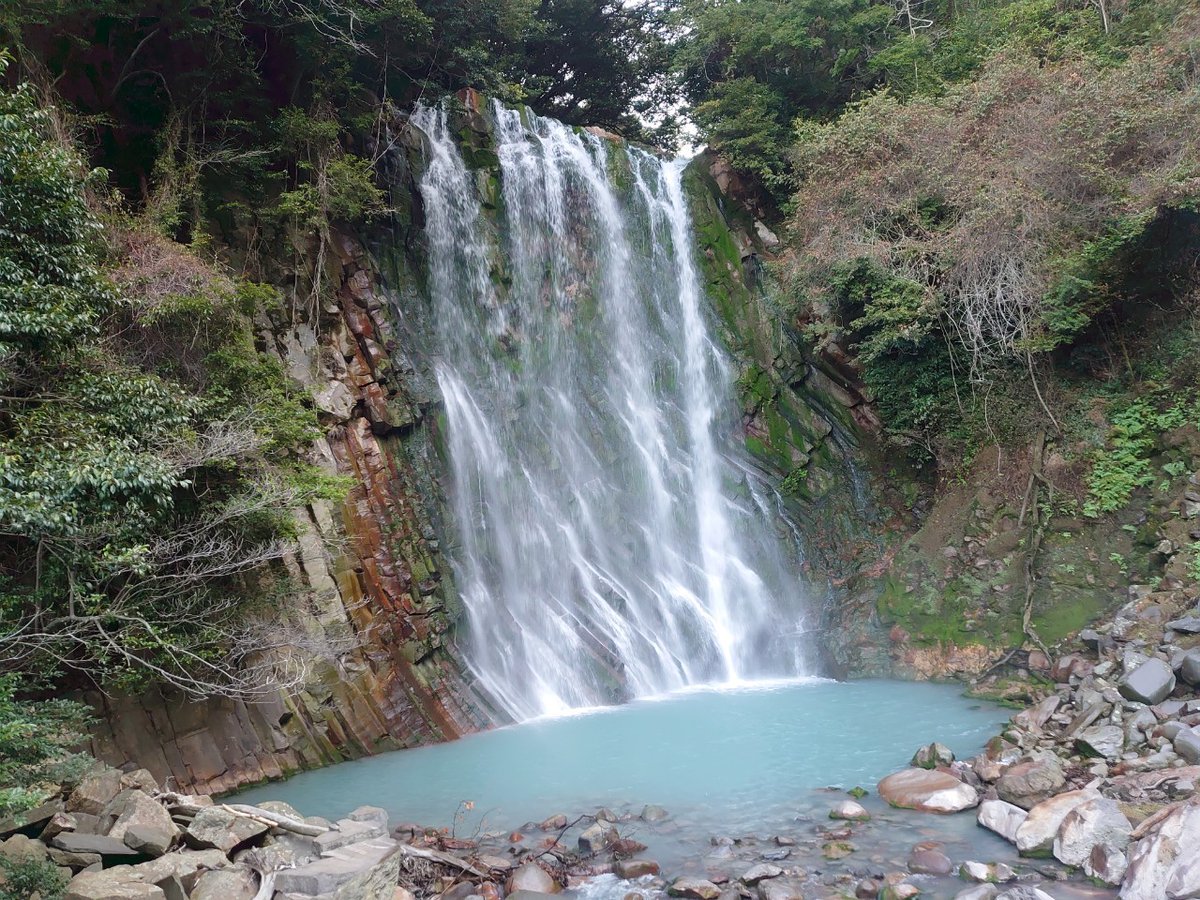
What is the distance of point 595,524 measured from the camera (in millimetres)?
14109

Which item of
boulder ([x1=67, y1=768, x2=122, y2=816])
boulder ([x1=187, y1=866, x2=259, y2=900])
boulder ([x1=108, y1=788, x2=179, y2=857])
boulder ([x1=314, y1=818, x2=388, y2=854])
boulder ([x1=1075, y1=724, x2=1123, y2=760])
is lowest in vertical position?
boulder ([x1=1075, y1=724, x2=1123, y2=760])

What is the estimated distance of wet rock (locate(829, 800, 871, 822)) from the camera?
6836 millimetres

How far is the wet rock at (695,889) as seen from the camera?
5.55 meters

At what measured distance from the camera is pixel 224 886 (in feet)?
16.7

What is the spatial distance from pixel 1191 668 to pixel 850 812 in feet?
12.8

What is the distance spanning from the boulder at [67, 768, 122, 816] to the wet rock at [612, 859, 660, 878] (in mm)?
4027

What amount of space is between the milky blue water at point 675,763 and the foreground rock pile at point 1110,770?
806mm

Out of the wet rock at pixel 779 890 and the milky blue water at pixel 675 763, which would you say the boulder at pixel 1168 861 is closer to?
the wet rock at pixel 779 890

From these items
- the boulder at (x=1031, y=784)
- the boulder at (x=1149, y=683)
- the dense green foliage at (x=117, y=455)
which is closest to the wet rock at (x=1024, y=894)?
the boulder at (x=1031, y=784)

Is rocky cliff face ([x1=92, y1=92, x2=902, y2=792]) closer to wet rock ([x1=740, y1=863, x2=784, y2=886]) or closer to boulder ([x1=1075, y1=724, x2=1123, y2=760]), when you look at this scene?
wet rock ([x1=740, y1=863, x2=784, y2=886])

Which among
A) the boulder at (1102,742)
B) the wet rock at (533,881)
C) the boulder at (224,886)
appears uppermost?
the boulder at (224,886)

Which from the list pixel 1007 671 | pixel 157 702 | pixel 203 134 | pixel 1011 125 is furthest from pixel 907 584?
pixel 203 134

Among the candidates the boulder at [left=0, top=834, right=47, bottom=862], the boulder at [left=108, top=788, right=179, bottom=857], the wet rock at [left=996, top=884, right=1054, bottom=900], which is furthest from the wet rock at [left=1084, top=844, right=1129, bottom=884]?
the boulder at [left=0, top=834, right=47, bottom=862]

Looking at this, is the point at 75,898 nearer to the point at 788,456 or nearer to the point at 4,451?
the point at 4,451
